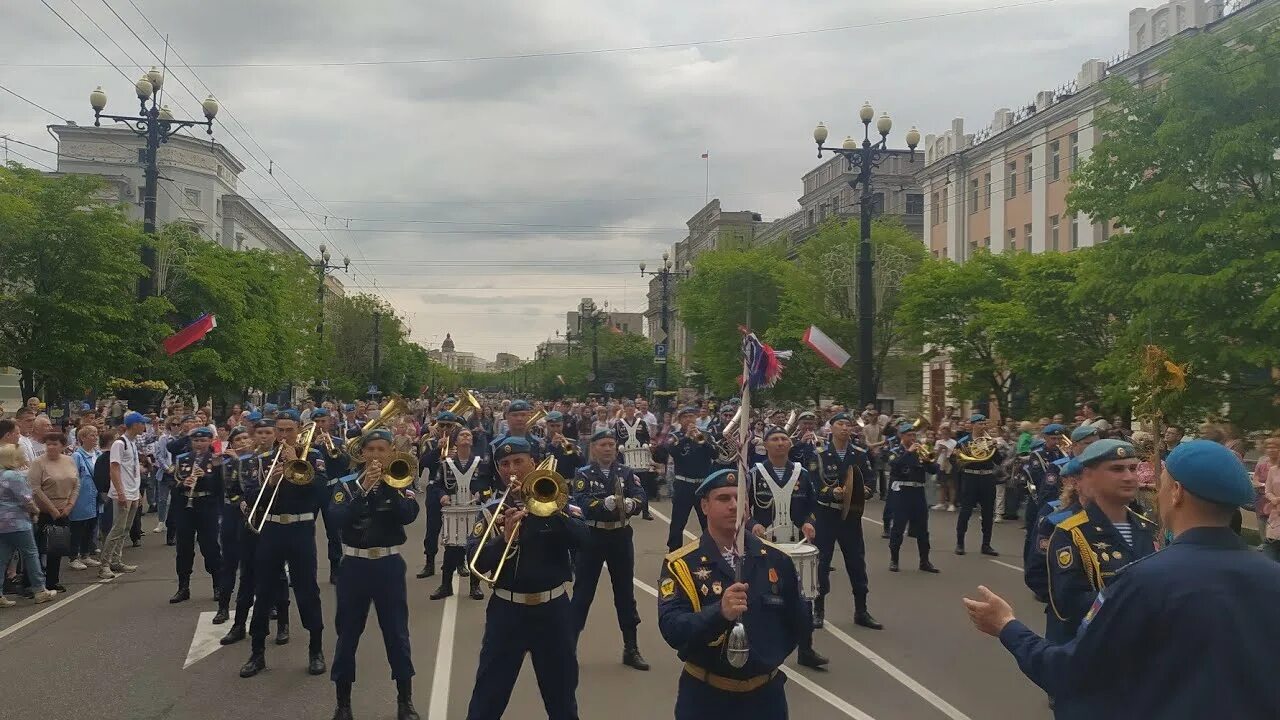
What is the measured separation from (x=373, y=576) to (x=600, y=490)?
2.29m

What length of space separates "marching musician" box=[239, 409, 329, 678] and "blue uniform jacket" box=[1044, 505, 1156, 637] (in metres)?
5.78

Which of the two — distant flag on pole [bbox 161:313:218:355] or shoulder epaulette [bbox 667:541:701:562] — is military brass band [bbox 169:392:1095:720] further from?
distant flag on pole [bbox 161:313:218:355]

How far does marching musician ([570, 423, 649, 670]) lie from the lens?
8.59 m

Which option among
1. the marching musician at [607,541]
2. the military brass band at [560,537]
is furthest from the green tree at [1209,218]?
the marching musician at [607,541]

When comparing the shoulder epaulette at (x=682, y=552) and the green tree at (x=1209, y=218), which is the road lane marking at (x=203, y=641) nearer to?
the shoulder epaulette at (x=682, y=552)

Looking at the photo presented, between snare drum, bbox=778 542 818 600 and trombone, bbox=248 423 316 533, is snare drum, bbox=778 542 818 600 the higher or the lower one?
the lower one

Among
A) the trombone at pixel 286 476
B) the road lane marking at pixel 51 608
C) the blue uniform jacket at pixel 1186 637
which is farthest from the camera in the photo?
the road lane marking at pixel 51 608

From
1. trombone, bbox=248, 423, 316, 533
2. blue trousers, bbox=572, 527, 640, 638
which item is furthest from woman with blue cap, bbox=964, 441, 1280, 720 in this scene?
trombone, bbox=248, 423, 316, 533

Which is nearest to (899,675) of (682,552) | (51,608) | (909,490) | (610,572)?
(610,572)

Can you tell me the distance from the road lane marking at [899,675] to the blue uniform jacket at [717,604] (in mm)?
3325

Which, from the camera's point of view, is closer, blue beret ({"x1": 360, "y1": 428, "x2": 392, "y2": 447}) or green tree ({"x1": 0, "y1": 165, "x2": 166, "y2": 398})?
blue beret ({"x1": 360, "y1": 428, "x2": 392, "y2": 447})

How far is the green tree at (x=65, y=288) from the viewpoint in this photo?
21641 millimetres

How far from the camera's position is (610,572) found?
8.66m

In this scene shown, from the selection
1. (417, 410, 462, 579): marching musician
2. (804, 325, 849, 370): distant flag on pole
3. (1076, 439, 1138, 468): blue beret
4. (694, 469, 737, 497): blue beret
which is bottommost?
(417, 410, 462, 579): marching musician
